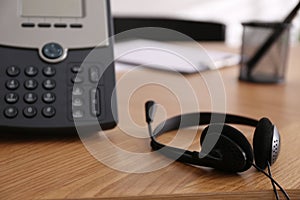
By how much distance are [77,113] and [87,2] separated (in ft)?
0.44

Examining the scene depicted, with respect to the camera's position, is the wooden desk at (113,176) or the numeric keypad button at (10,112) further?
the numeric keypad button at (10,112)

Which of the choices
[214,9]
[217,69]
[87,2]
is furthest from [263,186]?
[214,9]

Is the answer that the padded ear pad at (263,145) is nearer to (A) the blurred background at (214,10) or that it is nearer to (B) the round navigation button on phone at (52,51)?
(B) the round navigation button on phone at (52,51)

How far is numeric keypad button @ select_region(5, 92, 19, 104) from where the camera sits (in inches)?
21.2

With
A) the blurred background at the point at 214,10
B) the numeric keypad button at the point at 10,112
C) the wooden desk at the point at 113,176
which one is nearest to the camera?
the wooden desk at the point at 113,176

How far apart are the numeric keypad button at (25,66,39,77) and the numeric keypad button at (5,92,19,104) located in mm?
28

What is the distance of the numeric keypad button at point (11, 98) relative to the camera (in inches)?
21.2

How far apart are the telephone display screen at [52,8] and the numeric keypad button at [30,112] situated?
110 millimetres

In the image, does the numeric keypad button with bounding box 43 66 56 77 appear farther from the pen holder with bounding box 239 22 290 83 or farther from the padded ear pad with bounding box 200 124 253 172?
the pen holder with bounding box 239 22 290 83

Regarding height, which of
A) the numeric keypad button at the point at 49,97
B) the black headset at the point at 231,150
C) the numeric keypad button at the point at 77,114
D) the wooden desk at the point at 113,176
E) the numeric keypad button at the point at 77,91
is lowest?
the wooden desk at the point at 113,176

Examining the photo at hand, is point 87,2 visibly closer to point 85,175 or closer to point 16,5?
point 16,5

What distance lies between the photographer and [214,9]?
8.93 feet

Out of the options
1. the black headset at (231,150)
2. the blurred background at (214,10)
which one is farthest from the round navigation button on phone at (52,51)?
the blurred background at (214,10)

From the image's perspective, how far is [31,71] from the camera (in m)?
0.55
